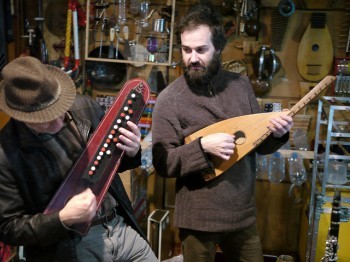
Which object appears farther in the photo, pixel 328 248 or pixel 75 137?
pixel 328 248

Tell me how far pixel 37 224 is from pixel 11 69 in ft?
1.62

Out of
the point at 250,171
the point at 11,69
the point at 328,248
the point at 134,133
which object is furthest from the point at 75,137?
the point at 328,248

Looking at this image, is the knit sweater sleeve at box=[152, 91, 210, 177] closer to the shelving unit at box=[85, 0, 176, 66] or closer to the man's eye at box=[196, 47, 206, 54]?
the man's eye at box=[196, 47, 206, 54]

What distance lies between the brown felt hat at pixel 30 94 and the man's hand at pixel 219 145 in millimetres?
624

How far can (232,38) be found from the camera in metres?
2.91

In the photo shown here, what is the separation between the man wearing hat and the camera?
4.17ft

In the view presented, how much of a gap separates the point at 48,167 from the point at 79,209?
0.69 feet

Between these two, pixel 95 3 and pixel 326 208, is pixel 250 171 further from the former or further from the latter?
pixel 95 3

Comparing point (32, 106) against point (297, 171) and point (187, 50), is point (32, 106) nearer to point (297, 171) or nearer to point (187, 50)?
point (187, 50)

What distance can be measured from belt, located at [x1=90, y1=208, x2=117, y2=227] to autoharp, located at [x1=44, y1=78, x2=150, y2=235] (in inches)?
3.5

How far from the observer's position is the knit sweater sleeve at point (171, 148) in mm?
1693

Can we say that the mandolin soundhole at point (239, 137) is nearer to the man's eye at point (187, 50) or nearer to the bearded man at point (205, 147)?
the bearded man at point (205, 147)

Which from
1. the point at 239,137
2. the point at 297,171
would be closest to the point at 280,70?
the point at 297,171

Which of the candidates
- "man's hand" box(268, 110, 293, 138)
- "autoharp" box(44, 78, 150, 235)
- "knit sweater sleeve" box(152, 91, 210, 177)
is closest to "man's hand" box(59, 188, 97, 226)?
"autoharp" box(44, 78, 150, 235)
